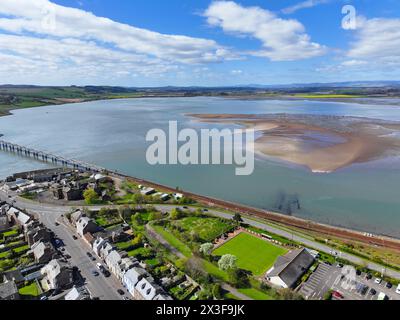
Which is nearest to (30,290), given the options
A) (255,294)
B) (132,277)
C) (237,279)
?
(132,277)

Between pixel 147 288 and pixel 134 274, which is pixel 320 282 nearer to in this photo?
pixel 147 288

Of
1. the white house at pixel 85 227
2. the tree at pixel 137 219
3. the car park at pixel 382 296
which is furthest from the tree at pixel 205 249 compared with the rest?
the car park at pixel 382 296

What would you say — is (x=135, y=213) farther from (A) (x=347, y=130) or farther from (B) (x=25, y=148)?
(A) (x=347, y=130)

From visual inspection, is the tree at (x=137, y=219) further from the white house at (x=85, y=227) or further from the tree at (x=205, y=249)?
the tree at (x=205, y=249)

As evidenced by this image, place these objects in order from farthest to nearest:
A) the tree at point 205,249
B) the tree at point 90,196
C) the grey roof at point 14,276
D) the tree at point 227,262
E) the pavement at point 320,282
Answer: the tree at point 90,196
the tree at point 205,249
the tree at point 227,262
the grey roof at point 14,276
the pavement at point 320,282

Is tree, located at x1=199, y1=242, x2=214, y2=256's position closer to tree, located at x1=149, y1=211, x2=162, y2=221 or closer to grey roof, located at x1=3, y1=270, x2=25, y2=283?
tree, located at x1=149, y1=211, x2=162, y2=221
